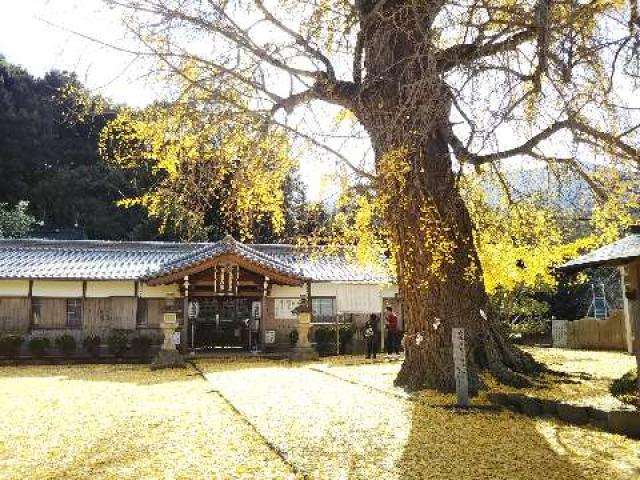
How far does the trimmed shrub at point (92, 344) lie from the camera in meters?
18.6

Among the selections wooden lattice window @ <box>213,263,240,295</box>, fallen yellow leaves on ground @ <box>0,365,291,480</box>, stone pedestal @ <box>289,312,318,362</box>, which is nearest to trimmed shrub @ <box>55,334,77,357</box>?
wooden lattice window @ <box>213,263,240,295</box>

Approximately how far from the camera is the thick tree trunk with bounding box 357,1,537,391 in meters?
8.32

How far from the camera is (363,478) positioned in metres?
4.27

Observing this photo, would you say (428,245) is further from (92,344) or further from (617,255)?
(92,344)

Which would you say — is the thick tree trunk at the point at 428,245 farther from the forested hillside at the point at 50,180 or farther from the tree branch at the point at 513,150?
the forested hillside at the point at 50,180

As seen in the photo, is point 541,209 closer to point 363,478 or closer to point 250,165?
point 250,165

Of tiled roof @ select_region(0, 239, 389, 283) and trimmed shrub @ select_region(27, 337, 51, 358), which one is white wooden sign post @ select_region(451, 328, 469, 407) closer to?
tiled roof @ select_region(0, 239, 389, 283)

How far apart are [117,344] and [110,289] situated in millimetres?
2169

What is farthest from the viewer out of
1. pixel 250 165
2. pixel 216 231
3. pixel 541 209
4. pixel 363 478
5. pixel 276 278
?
pixel 216 231

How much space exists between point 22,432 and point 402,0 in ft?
25.6

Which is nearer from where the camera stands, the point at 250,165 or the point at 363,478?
the point at 363,478

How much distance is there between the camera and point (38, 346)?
18.2m

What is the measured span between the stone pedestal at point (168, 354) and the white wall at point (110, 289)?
4.40 m

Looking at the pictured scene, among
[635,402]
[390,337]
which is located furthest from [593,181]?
[390,337]
